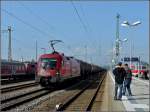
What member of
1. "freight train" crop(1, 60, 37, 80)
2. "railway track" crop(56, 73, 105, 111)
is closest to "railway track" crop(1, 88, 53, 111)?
"railway track" crop(56, 73, 105, 111)

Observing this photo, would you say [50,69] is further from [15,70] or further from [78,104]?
[15,70]

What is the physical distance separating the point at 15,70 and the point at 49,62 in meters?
29.3

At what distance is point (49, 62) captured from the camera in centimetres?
3509

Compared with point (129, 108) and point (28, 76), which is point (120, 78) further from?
point (28, 76)

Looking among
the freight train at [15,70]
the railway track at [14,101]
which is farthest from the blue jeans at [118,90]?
the freight train at [15,70]

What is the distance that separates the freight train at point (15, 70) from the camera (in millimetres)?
58156

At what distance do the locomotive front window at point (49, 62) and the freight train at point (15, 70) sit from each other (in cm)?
2267

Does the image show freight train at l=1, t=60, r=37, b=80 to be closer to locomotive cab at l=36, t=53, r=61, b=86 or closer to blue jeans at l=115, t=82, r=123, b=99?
locomotive cab at l=36, t=53, r=61, b=86

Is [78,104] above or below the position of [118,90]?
below

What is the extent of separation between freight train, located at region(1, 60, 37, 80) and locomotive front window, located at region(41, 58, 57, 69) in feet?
74.4

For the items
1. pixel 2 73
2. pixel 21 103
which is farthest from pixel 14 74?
pixel 21 103

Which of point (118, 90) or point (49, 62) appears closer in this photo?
point (118, 90)

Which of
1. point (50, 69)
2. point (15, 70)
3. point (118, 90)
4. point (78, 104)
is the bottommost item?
point (78, 104)

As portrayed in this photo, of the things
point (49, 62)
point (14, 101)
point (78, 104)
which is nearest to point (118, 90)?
point (78, 104)
